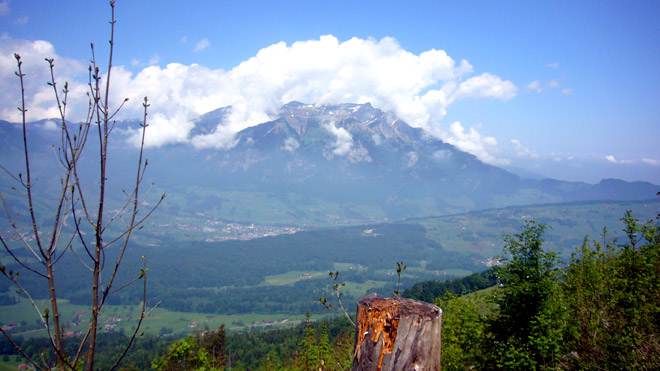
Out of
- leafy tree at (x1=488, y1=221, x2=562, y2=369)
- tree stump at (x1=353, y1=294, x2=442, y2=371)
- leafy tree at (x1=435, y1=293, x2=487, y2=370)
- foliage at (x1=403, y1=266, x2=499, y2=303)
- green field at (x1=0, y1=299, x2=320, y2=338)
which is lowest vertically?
green field at (x1=0, y1=299, x2=320, y2=338)

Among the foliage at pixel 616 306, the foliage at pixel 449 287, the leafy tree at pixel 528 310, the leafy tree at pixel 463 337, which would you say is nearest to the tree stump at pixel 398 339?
the foliage at pixel 616 306

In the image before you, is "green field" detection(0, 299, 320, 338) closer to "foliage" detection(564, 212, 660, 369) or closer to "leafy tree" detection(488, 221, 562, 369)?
"leafy tree" detection(488, 221, 562, 369)

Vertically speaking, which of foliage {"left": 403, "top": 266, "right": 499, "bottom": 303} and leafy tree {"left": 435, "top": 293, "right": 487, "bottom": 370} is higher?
leafy tree {"left": 435, "top": 293, "right": 487, "bottom": 370}

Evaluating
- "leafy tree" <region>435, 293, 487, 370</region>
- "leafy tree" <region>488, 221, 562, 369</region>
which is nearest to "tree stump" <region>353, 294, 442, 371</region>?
"leafy tree" <region>488, 221, 562, 369</region>

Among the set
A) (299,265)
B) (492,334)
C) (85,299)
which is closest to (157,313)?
(85,299)

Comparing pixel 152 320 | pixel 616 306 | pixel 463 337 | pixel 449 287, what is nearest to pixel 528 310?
pixel 616 306

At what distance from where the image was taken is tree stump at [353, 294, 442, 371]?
229 cm

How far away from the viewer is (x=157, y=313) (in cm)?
8112

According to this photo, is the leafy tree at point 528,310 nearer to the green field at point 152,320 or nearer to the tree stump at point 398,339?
the tree stump at point 398,339

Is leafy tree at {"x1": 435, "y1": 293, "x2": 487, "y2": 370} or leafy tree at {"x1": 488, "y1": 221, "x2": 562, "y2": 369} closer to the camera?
leafy tree at {"x1": 488, "y1": 221, "x2": 562, "y2": 369}

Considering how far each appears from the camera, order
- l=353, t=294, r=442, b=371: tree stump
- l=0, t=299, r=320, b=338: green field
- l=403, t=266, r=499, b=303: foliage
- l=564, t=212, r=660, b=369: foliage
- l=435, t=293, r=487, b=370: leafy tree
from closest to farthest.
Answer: l=353, t=294, r=442, b=371: tree stump → l=564, t=212, r=660, b=369: foliage → l=435, t=293, r=487, b=370: leafy tree → l=403, t=266, r=499, b=303: foliage → l=0, t=299, r=320, b=338: green field

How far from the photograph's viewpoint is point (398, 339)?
7.60 feet

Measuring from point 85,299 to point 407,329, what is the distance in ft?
342

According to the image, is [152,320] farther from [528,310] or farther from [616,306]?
[616,306]
